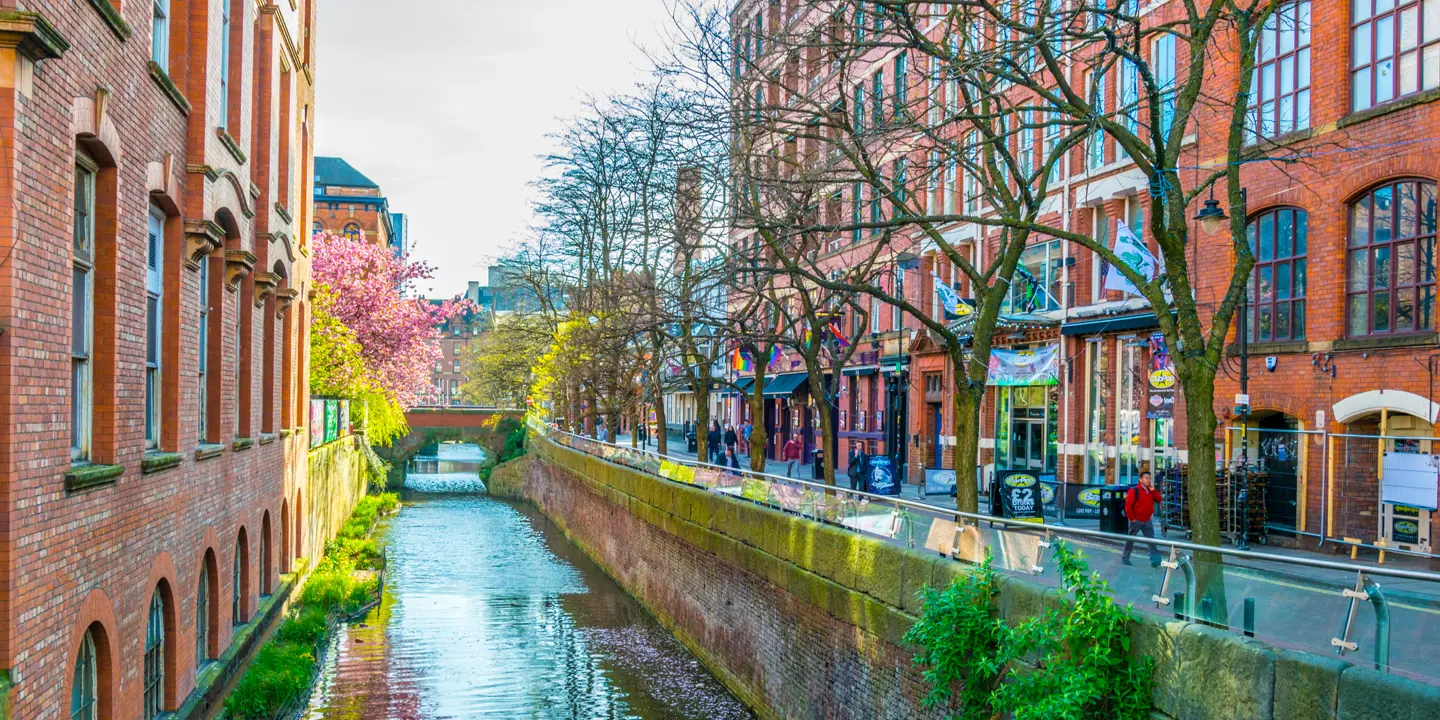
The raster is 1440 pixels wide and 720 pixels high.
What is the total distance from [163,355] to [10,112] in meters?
5.08

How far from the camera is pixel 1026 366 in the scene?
27.3m

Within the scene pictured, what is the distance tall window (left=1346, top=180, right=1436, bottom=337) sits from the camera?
57.0 feet

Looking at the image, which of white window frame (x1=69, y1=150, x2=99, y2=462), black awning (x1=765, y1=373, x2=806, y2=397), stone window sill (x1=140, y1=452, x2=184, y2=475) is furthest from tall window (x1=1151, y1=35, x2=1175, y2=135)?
black awning (x1=765, y1=373, x2=806, y2=397)

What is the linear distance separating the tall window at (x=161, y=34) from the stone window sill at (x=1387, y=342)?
15631 mm

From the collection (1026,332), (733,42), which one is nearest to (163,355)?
(733,42)

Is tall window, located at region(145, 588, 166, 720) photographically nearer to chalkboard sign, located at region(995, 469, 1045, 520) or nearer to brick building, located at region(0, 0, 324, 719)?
brick building, located at region(0, 0, 324, 719)

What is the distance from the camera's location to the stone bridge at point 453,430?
6600 centimetres

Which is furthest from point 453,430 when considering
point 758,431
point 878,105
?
point 878,105

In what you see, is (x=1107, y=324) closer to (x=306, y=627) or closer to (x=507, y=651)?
(x=507, y=651)

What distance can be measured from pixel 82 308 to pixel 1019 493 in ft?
52.6

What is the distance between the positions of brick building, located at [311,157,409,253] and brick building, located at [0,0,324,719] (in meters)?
80.3

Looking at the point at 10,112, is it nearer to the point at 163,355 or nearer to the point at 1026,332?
the point at 163,355

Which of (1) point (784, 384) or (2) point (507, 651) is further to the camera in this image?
(1) point (784, 384)

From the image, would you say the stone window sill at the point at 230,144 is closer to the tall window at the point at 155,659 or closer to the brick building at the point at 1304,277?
the tall window at the point at 155,659
